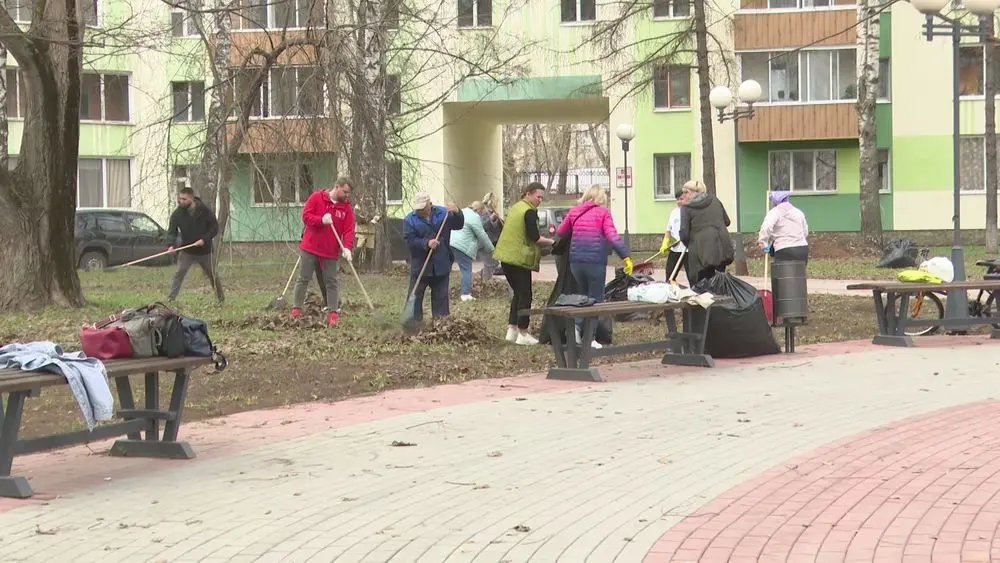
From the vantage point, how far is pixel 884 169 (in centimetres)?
4462

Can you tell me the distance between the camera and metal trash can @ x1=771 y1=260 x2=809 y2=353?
1413cm

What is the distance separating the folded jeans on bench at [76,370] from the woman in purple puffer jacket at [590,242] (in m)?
7.17

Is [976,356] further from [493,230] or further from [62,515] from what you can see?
[493,230]

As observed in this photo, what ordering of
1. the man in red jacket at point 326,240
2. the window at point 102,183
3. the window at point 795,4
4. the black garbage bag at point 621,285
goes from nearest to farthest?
1. the black garbage bag at point 621,285
2. the man in red jacket at point 326,240
3. the window at point 795,4
4. the window at point 102,183

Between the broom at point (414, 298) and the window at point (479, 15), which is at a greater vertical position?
the window at point (479, 15)

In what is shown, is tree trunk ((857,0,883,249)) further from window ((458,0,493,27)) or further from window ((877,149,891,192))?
window ((458,0,493,27))

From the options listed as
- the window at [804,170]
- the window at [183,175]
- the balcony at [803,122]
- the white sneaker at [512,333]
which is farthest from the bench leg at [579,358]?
the window at [804,170]

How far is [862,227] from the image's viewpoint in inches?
1534

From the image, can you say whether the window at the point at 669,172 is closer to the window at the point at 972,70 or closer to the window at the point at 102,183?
the window at the point at 972,70

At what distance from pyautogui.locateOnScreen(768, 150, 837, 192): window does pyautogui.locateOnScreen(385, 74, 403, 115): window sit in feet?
83.6

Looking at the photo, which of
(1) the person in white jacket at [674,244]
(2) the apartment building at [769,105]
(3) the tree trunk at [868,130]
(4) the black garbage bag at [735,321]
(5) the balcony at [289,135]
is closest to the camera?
(4) the black garbage bag at [735,321]

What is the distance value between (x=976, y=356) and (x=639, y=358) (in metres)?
3.20

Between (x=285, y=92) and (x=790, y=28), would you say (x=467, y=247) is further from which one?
(x=790, y=28)

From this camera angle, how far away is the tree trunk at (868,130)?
1518 inches
